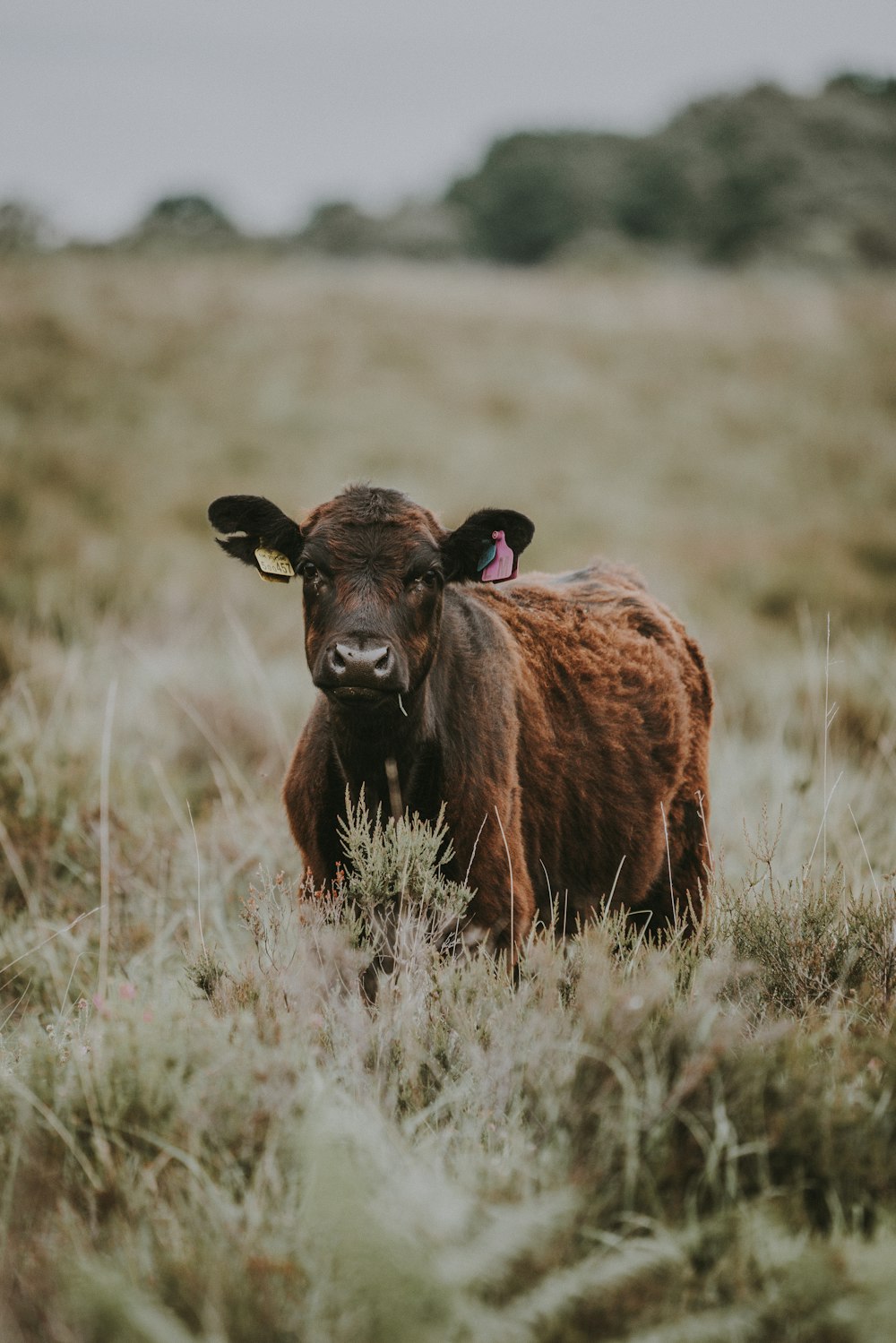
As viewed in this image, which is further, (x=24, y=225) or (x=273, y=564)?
(x=24, y=225)

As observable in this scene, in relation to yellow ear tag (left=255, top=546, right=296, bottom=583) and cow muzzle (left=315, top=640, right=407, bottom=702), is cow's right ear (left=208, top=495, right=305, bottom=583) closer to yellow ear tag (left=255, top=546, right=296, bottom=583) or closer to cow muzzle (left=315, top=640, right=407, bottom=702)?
yellow ear tag (left=255, top=546, right=296, bottom=583)

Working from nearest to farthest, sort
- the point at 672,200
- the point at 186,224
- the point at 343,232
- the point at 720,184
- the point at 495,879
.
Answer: the point at 495,879 < the point at 720,184 < the point at 672,200 < the point at 186,224 < the point at 343,232

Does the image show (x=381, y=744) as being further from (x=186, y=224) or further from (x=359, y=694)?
(x=186, y=224)

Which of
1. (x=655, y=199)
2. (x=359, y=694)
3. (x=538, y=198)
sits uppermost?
(x=538, y=198)

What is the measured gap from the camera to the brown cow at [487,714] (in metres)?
3.41

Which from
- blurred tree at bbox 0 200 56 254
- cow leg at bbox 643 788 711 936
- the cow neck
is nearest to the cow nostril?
the cow neck

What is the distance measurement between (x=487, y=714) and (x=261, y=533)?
1136 mm

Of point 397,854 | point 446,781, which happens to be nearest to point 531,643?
point 446,781

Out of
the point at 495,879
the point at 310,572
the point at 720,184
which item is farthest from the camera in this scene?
the point at 720,184

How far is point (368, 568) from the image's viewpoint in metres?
3.45

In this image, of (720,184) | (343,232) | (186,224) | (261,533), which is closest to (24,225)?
(186,224)

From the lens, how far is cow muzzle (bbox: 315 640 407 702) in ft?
10.1

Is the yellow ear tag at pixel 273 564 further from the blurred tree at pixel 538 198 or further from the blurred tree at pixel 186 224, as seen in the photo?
the blurred tree at pixel 538 198

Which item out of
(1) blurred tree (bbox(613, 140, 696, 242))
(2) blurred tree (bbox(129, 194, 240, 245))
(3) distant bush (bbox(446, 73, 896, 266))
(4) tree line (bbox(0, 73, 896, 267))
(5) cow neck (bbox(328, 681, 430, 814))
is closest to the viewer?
(5) cow neck (bbox(328, 681, 430, 814))
